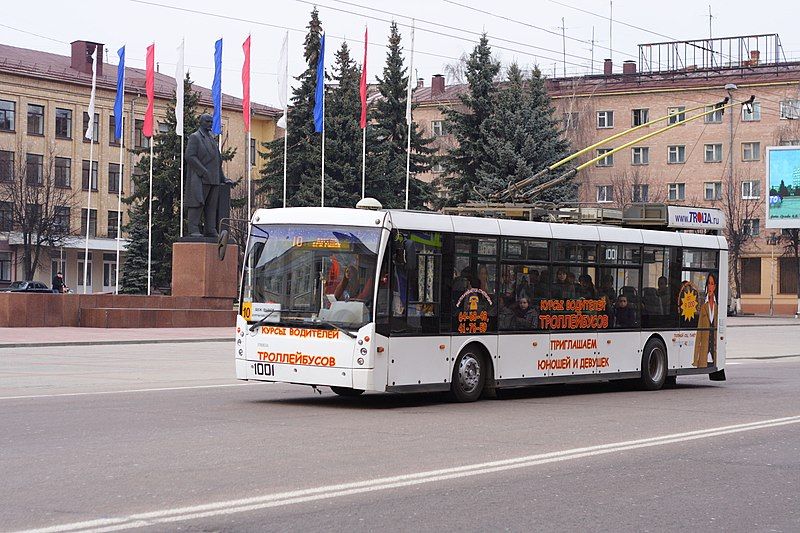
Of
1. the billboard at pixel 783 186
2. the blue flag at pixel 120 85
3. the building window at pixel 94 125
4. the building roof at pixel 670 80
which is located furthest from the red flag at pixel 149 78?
the building roof at pixel 670 80

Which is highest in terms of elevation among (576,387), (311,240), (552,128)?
(552,128)

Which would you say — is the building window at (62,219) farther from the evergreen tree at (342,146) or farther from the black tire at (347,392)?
the black tire at (347,392)

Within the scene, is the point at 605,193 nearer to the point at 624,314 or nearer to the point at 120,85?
the point at 120,85

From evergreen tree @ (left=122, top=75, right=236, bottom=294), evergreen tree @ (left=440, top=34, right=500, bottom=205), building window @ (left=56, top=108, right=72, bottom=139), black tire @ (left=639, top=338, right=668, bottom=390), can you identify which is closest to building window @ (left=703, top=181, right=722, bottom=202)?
evergreen tree @ (left=440, top=34, right=500, bottom=205)

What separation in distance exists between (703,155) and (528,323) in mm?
70019

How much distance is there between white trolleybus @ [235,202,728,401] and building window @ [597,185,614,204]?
66826 millimetres

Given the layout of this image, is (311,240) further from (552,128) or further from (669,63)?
(669,63)

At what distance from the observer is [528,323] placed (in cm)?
1800

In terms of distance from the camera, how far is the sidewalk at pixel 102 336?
3148 cm

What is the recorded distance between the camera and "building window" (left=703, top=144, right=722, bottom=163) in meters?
84.8

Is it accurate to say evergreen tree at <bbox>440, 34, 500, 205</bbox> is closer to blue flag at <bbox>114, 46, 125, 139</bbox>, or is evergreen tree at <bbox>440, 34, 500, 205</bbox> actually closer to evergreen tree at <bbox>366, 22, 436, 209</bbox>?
evergreen tree at <bbox>366, 22, 436, 209</bbox>

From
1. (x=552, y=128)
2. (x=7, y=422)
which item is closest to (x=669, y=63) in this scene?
(x=552, y=128)

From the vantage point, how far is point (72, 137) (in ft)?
261

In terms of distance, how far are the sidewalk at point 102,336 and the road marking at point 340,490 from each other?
20.9m
